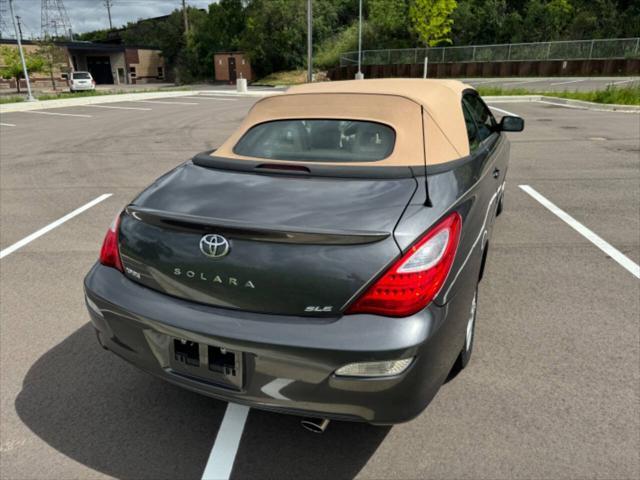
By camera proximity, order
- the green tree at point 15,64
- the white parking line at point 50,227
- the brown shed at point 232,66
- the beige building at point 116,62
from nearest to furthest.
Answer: the white parking line at point 50,227
the green tree at point 15,64
the brown shed at point 232,66
the beige building at point 116,62

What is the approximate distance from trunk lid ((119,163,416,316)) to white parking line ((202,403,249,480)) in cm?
82

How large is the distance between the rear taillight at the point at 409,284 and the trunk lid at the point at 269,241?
0.18 ft

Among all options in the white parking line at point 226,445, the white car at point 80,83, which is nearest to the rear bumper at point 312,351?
the white parking line at point 226,445

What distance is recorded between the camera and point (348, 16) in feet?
201

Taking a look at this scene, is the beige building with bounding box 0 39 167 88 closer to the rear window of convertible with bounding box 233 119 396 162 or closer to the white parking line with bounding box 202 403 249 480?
the rear window of convertible with bounding box 233 119 396 162

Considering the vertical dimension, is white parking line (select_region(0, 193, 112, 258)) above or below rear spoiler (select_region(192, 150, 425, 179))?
below

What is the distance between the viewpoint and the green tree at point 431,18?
43.0 metres

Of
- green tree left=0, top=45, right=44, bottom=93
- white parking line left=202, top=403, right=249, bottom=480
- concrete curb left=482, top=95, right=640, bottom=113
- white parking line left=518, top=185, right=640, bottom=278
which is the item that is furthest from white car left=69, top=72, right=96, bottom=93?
white parking line left=202, top=403, right=249, bottom=480

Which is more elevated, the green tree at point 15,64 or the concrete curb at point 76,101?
the green tree at point 15,64

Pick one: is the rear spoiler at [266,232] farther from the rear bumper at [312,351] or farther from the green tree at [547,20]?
the green tree at [547,20]

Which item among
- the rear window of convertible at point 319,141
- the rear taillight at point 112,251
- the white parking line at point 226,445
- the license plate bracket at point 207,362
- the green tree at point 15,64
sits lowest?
the white parking line at point 226,445

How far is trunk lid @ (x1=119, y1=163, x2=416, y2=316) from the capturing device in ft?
6.30

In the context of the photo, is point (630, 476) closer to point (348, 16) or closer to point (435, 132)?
point (435, 132)

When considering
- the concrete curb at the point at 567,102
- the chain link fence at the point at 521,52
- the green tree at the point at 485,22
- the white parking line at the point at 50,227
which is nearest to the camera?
the white parking line at the point at 50,227
